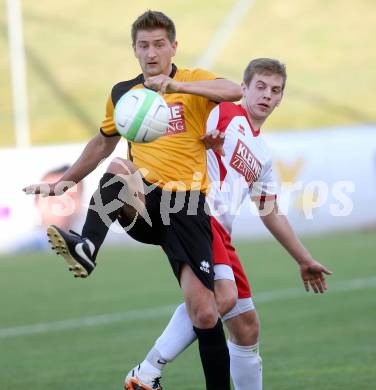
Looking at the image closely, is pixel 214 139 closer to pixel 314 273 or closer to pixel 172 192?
pixel 172 192

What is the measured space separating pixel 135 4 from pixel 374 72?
7411 millimetres

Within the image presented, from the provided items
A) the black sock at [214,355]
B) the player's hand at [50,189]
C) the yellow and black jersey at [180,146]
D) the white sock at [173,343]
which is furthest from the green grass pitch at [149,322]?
the yellow and black jersey at [180,146]

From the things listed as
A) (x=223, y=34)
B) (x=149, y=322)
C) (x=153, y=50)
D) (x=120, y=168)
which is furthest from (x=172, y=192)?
(x=223, y=34)

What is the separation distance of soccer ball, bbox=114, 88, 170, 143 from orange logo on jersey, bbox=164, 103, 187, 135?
35 cm

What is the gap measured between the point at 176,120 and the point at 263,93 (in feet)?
2.07

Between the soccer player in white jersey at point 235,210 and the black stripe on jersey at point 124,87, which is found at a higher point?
the black stripe on jersey at point 124,87

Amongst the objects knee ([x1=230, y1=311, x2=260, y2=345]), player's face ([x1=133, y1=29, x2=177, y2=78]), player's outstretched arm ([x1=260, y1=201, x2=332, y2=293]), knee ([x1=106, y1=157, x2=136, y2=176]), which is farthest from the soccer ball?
knee ([x1=230, y1=311, x2=260, y2=345])

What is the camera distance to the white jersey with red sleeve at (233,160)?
616cm

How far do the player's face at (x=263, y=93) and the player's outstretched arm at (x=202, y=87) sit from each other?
0.50m

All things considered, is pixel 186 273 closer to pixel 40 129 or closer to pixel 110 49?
pixel 40 129

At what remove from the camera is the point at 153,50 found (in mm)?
5625

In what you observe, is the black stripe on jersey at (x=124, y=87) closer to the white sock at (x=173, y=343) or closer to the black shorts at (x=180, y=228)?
the black shorts at (x=180, y=228)

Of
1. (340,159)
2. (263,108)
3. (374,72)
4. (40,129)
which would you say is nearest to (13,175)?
(340,159)

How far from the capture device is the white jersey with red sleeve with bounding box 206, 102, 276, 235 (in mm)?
6160
